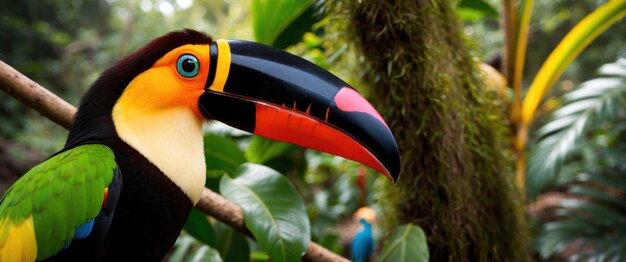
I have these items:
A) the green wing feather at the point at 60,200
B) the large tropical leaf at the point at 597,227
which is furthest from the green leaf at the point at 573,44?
the green wing feather at the point at 60,200

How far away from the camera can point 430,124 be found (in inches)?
55.3

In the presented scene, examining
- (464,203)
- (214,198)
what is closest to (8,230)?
(214,198)

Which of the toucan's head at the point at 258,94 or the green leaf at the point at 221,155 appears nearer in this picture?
the toucan's head at the point at 258,94

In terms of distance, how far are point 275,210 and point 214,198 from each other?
0.18 metres

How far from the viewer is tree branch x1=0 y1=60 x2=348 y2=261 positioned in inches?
47.2

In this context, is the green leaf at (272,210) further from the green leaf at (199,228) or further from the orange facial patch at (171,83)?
the orange facial patch at (171,83)

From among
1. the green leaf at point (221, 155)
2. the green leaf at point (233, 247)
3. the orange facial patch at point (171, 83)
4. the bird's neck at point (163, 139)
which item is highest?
the orange facial patch at point (171, 83)

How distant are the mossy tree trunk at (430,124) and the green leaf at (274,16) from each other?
0.44 m

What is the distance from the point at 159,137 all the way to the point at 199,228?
55cm

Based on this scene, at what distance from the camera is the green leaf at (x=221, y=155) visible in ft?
5.28

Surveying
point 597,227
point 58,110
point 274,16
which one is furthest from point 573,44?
point 58,110

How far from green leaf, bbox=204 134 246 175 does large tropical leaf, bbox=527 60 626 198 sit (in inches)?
46.4

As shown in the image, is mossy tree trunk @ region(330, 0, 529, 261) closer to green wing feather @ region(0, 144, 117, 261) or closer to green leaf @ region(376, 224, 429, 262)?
green leaf @ region(376, 224, 429, 262)

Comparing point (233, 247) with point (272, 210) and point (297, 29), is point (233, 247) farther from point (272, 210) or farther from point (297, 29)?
point (297, 29)
